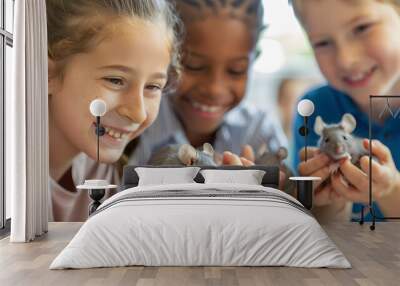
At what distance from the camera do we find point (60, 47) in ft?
25.7

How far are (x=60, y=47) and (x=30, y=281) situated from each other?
4039 millimetres

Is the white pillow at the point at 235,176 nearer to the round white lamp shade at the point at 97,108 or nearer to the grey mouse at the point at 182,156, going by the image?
the grey mouse at the point at 182,156

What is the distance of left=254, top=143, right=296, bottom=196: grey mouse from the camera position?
796 cm

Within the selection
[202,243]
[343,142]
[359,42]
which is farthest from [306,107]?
[202,243]

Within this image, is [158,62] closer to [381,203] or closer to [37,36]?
[37,36]

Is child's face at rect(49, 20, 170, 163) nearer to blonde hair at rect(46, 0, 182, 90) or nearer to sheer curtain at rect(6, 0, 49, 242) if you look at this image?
blonde hair at rect(46, 0, 182, 90)

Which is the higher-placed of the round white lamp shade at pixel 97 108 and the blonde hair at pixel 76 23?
the blonde hair at pixel 76 23

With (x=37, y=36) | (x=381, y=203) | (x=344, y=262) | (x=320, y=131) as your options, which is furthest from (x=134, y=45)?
(x=344, y=262)

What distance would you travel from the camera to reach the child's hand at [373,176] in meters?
7.92

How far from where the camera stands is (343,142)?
26.1ft

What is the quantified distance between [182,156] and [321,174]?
1.78 metres

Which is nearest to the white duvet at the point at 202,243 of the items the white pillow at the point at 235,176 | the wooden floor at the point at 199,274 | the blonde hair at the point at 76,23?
the wooden floor at the point at 199,274

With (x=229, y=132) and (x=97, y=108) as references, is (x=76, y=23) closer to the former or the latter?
(x=97, y=108)

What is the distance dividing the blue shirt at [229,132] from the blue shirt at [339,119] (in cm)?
28
